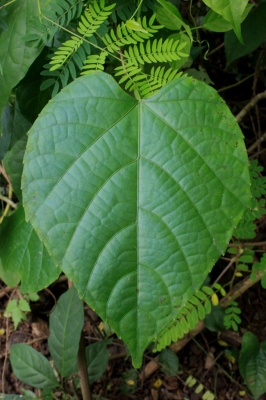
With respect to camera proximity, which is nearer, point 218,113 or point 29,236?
point 218,113

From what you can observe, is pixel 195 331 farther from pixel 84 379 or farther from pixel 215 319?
pixel 84 379

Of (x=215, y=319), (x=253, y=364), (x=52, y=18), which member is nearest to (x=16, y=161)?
(x=52, y=18)

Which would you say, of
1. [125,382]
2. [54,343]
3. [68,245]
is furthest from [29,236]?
[125,382]

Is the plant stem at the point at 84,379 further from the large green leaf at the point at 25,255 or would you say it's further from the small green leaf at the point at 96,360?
the large green leaf at the point at 25,255

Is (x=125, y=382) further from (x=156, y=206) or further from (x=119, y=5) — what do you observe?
(x=119, y=5)

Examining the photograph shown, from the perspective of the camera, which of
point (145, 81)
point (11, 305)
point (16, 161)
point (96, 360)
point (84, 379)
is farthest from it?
point (11, 305)

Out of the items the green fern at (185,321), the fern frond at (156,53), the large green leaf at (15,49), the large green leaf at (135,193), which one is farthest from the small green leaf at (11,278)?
the fern frond at (156,53)
